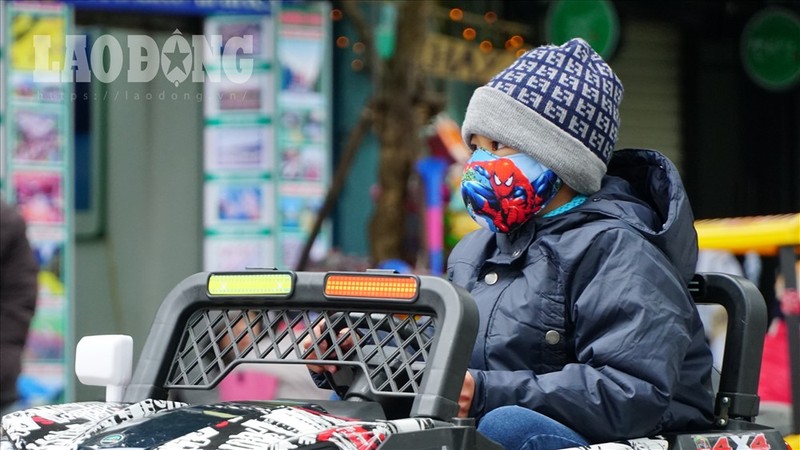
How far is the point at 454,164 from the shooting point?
10938 mm

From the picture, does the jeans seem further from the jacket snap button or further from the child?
the jacket snap button

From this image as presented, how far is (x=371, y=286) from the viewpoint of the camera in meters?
2.64

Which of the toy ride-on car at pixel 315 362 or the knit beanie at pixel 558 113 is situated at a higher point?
the knit beanie at pixel 558 113

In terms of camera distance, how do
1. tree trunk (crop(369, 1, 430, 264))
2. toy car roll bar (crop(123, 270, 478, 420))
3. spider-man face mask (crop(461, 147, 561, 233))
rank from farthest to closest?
tree trunk (crop(369, 1, 430, 264)) < spider-man face mask (crop(461, 147, 561, 233)) < toy car roll bar (crop(123, 270, 478, 420))

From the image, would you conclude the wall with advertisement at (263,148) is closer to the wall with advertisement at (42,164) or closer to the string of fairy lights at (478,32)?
the string of fairy lights at (478,32)

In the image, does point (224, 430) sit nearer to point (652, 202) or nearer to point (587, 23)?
point (652, 202)

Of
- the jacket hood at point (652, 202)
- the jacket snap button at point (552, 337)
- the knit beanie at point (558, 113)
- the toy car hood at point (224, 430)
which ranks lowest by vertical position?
the toy car hood at point (224, 430)

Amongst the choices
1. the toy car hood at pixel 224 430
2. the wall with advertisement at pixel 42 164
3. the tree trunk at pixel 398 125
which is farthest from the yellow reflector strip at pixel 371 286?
the wall with advertisement at pixel 42 164

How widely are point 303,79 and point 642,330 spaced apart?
25.4 feet

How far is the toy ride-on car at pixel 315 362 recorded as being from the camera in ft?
7.86

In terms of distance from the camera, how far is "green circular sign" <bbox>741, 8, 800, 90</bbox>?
12000mm

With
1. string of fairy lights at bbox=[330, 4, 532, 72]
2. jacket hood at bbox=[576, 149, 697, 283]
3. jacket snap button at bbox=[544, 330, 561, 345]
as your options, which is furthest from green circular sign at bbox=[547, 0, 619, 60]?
jacket snap button at bbox=[544, 330, 561, 345]

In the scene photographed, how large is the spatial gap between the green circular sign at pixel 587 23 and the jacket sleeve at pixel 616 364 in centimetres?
803

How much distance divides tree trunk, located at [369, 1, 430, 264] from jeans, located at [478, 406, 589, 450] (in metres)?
5.83
